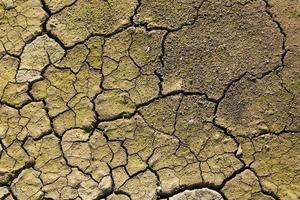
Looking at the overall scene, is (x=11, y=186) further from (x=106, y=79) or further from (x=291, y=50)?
(x=291, y=50)

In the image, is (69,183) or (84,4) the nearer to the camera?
(69,183)

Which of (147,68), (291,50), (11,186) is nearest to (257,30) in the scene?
(291,50)

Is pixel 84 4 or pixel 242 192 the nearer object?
pixel 242 192

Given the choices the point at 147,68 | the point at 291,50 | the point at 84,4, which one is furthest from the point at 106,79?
the point at 291,50

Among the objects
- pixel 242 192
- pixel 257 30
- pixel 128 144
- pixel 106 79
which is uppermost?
pixel 257 30

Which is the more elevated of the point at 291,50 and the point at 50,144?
the point at 291,50

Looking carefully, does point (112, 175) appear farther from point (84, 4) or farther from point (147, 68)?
point (84, 4)
